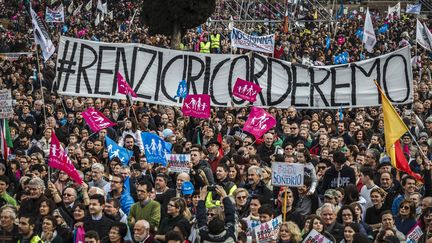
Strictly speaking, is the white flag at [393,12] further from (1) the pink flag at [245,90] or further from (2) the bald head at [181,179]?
(2) the bald head at [181,179]

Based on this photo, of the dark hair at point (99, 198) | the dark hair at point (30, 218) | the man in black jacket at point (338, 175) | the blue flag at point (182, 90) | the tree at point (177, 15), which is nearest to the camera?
the dark hair at point (30, 218)

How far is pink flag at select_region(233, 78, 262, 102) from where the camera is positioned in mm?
17750

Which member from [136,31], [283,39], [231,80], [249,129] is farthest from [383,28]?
[249,129]

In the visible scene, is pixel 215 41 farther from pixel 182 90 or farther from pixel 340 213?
pixel 340 213

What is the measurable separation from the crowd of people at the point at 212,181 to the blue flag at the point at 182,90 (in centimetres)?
49

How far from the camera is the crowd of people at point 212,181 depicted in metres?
10.1

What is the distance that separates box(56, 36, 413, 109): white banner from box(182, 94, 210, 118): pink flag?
1.63 metres

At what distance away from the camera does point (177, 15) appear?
30.5 metres

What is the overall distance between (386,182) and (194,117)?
6051 mm

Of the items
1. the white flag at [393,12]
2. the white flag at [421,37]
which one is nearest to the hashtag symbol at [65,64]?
the white flag at [421,37]

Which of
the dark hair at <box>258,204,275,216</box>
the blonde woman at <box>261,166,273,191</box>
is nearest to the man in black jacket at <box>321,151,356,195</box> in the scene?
the blonde woman at <box>261,166,273,191</box>

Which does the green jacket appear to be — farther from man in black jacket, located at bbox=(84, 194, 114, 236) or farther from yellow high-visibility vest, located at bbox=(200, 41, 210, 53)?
yellow high-visibility vest, located at bbox=(200, 41, 210, 53)

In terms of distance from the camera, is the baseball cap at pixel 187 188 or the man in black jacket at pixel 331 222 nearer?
the man in black jacket at pixel 331 222

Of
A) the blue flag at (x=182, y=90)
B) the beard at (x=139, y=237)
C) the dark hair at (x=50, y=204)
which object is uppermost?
the blue flag at (x=182, y=90)
